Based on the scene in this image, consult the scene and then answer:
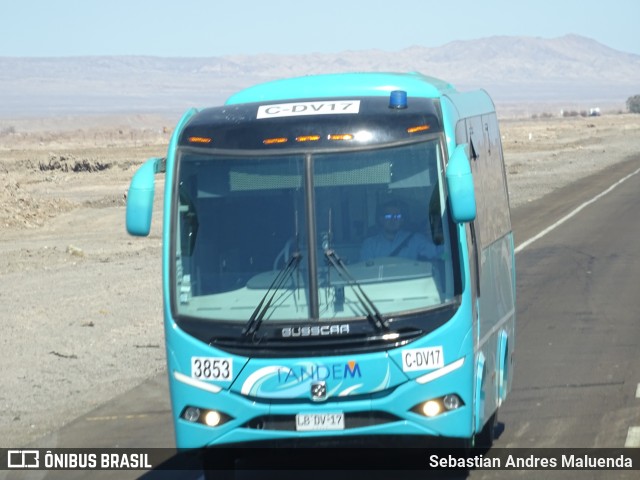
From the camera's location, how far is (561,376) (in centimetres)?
1059

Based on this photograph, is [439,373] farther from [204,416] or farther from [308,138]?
[308,138]

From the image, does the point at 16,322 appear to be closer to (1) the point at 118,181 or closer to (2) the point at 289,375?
(2) the point at 289,375

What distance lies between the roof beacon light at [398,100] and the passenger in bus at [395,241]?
589mm

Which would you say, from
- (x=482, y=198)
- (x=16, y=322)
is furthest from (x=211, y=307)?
(x=16, y=322)

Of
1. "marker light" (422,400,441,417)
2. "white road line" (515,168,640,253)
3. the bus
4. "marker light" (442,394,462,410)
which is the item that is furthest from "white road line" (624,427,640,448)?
"white road line" (515,168,640,253)

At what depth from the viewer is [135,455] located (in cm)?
849

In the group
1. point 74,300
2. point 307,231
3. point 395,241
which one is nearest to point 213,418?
point 307,231

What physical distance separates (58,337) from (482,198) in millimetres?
7273

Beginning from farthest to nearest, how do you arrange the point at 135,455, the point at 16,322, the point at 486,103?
the point at 16,322, the point at 486,103, the point at 135,455

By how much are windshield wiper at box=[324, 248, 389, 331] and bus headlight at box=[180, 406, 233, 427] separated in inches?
40.1

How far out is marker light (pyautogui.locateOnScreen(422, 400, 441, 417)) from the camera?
22.0 feet

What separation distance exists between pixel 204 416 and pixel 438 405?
1.38 m

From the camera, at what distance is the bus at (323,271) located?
6684mm

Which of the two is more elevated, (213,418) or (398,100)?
(398,100)
